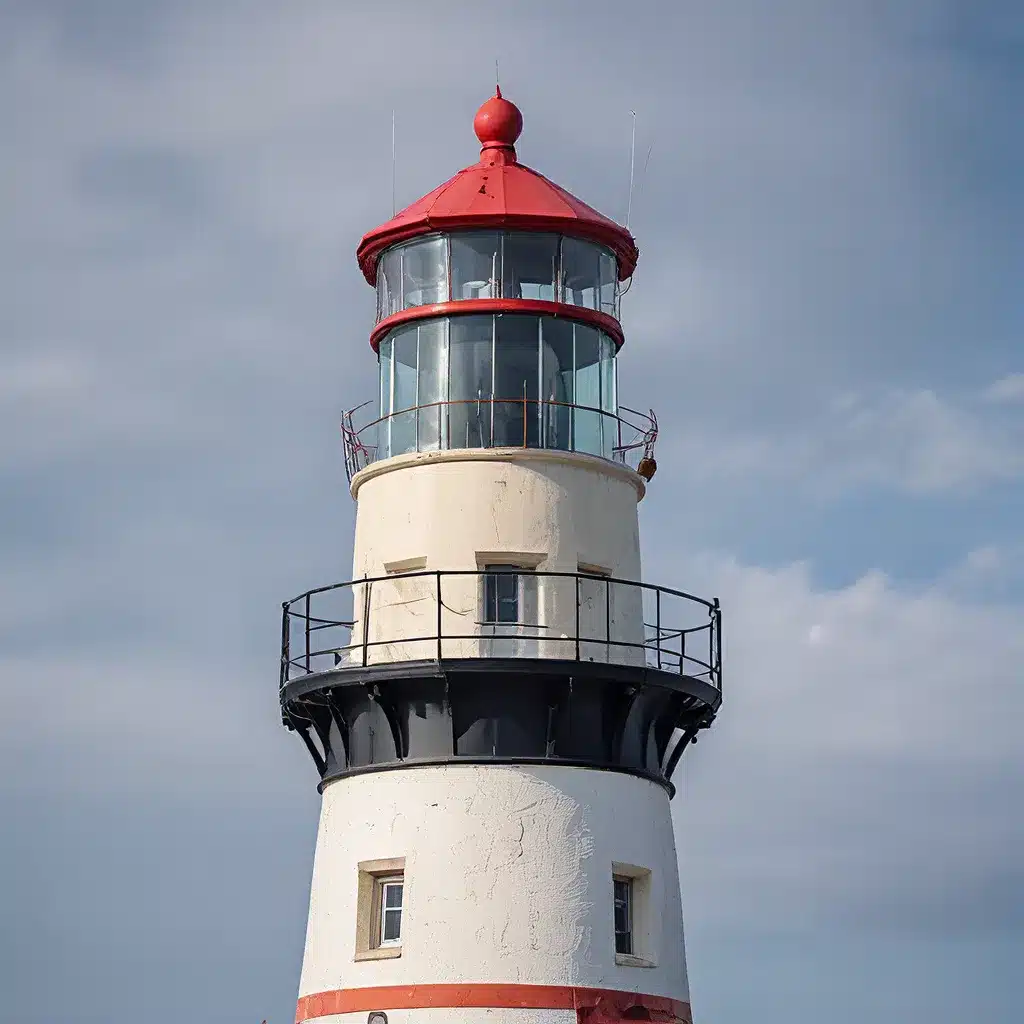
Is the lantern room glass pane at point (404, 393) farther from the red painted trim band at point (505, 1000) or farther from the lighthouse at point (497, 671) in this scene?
the red painted trim band at point (505, 1000)

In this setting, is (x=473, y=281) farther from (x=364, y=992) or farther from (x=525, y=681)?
(x=364, y=992)

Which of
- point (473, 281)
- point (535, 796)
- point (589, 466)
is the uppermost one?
point (473, 281)

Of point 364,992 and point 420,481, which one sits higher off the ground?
point 420,481

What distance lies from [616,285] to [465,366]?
237 centimetres

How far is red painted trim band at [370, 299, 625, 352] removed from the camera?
88.2 ft

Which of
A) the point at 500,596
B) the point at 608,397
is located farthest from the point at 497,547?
the point at 608,397

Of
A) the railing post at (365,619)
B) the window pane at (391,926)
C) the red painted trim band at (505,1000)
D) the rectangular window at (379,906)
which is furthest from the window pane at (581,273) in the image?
the red painted trim band at (505,1000)

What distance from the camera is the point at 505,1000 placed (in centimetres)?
2486

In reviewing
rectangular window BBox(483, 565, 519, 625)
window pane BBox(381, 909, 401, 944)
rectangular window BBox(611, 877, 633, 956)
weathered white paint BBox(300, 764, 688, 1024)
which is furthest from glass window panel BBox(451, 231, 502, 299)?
window pane BBox(381, 909, 401, 944)

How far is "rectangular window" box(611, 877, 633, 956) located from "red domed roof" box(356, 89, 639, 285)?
289 inches

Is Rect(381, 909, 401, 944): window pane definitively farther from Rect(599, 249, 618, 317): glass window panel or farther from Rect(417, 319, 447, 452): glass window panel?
Rect(599, 249, 618, 317): glass window panel

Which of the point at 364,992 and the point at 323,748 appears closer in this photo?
the point at 364,992

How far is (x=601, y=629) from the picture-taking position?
26625 mm

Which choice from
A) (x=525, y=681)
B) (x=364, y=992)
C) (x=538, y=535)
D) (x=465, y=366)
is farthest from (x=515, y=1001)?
(x=465, y=366)
